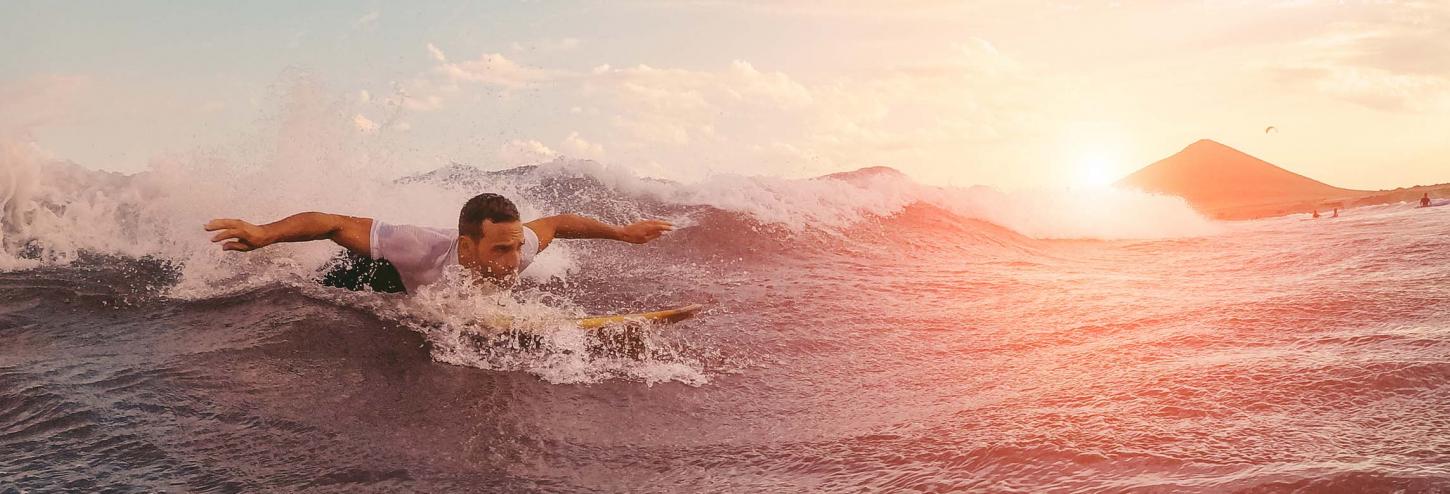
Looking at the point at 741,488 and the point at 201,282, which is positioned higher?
the point at 201,282

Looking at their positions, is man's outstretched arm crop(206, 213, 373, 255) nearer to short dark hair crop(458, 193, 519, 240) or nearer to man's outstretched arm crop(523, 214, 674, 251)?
short dark hair crop(458, 193, 519, 240)

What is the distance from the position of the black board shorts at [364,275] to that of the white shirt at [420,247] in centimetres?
17

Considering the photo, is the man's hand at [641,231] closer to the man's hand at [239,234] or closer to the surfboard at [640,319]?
the surfboard at [640,319]

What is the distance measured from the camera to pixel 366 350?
5332 millimetres

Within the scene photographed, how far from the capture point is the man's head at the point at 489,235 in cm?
523

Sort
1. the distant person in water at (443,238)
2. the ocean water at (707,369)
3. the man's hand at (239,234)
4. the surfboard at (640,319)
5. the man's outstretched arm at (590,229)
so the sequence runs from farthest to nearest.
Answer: the man's outstretched arm at (590,229) < the surfboard at (640,319) < the distant person in water at (443,238) < the man's hand at (239,234) < the ocean water at (707,369)

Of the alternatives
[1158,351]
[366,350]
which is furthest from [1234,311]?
[366,350]

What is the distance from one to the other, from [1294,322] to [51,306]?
867 cm

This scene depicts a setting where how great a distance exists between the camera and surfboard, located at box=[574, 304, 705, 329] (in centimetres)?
562

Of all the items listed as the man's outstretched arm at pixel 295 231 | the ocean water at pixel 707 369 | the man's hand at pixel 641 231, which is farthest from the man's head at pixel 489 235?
the man's hand at pixel 641 231

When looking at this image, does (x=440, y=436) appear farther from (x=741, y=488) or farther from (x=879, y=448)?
(x=879, y=448)

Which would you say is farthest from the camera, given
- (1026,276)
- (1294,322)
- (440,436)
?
(1026,276)

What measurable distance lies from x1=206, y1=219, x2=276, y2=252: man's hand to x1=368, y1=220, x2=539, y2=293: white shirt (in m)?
0.81

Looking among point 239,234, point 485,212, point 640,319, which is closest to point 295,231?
point 239,234
